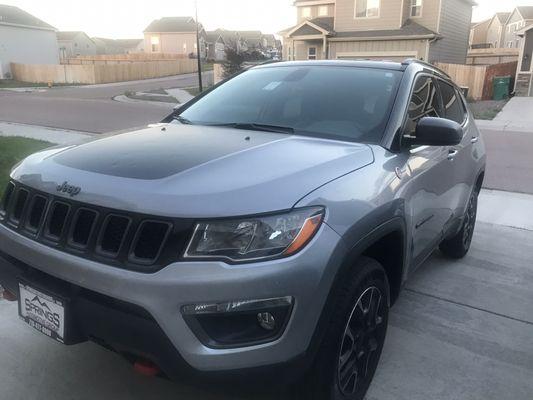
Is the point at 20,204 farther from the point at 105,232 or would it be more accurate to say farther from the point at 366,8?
the point at 366,8

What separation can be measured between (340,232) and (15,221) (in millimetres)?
1575

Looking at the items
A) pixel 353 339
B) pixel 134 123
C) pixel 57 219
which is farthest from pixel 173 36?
pixel 353 339

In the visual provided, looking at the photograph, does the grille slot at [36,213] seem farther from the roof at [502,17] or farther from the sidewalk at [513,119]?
the roof at [502,17]

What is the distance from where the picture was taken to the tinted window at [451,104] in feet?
13.4

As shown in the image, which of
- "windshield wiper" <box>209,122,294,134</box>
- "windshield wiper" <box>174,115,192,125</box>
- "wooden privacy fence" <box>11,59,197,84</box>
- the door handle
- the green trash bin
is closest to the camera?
"windshield wiper" <box>209,122,294,134</box>

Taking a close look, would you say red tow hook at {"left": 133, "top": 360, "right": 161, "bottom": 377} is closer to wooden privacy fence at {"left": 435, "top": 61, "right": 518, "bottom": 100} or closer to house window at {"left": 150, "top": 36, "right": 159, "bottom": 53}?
wooden privacy fence at {"left": 435, "top": 61, "right": 518, "bottom": 100}

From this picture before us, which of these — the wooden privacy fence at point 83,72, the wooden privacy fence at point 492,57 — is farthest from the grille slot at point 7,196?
the wooden privacy fence at point 492,57

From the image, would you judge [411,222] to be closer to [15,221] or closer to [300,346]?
[300,346]

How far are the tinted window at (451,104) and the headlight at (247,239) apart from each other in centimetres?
251

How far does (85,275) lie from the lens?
210 centimetres

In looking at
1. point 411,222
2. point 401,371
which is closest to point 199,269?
point 411,222

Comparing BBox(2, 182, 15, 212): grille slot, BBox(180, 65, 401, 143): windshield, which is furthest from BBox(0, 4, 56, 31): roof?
BBox(2, 182, 15, 212): grille slot

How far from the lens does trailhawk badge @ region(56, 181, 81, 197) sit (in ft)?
7.32

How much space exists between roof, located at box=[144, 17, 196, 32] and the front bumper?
72853 mm
